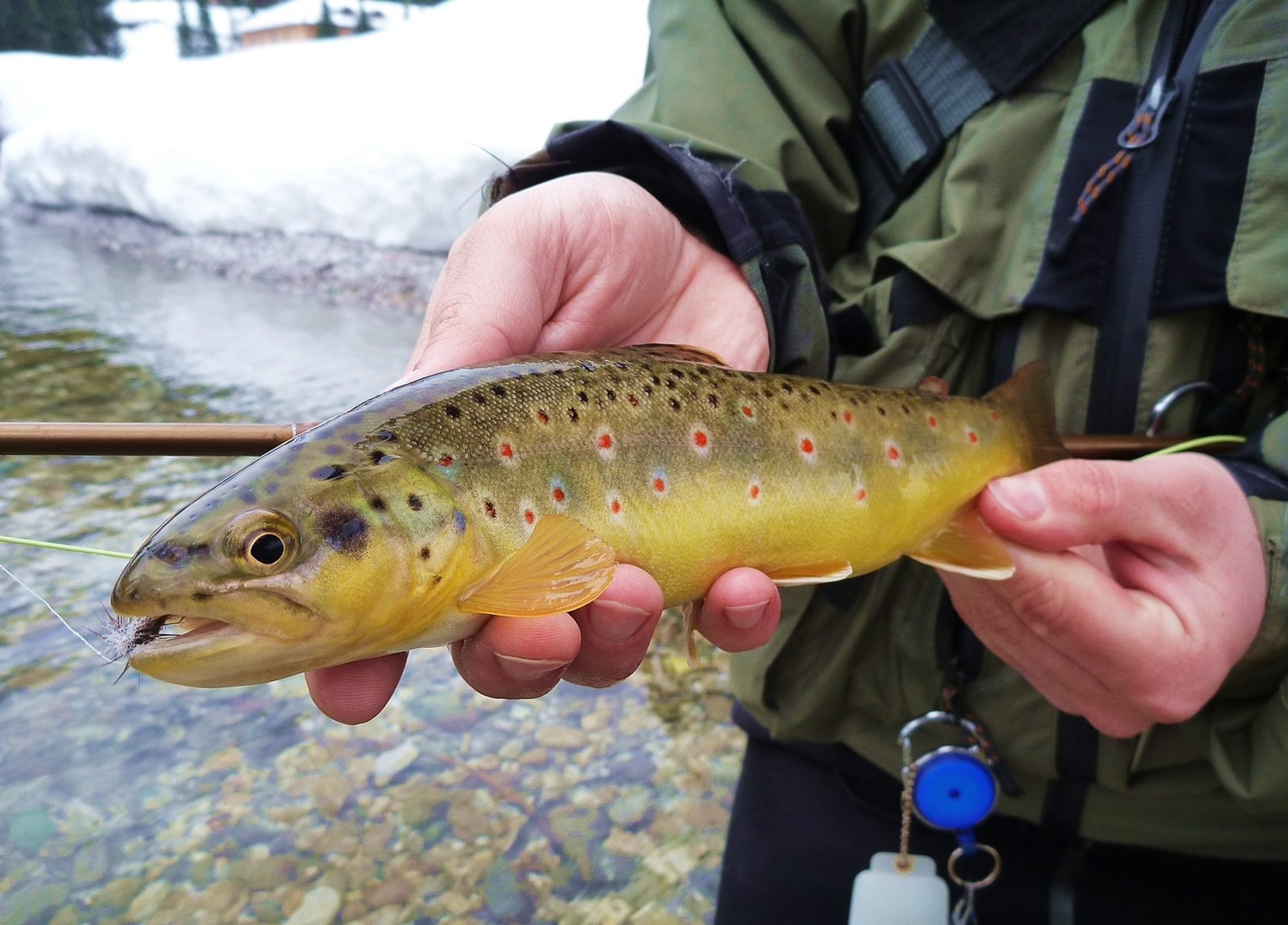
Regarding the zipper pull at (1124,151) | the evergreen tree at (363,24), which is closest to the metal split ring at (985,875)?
the zipper pull at (1124,151)

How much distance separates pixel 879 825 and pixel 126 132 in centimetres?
1715

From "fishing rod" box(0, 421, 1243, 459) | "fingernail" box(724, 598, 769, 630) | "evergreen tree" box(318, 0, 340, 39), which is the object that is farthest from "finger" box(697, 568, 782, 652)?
"evergreen tree" box(318, 0, 340, 39)

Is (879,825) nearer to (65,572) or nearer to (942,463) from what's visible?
(942,463)

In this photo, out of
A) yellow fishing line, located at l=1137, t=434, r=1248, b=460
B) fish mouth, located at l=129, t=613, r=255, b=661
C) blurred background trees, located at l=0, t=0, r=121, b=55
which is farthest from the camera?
blurred background trees, located at l=0, t=0, r=121, b=55

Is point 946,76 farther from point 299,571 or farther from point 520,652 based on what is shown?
point 299,571

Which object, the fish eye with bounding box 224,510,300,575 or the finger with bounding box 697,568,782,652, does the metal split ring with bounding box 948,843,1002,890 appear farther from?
the fish eye with bounding box 224,510,300,575

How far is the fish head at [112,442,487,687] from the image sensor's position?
1004 millimetres

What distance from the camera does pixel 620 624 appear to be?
117 cm

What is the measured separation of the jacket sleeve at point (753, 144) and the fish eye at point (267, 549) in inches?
37.8

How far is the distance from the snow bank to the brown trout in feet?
27.0

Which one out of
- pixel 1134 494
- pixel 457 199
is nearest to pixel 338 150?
pixel 457 199

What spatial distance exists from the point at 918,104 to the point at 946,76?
0.22 feet

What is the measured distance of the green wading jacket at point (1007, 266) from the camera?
4.67ft

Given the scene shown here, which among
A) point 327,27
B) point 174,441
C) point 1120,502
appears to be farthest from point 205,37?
point 1120,502
